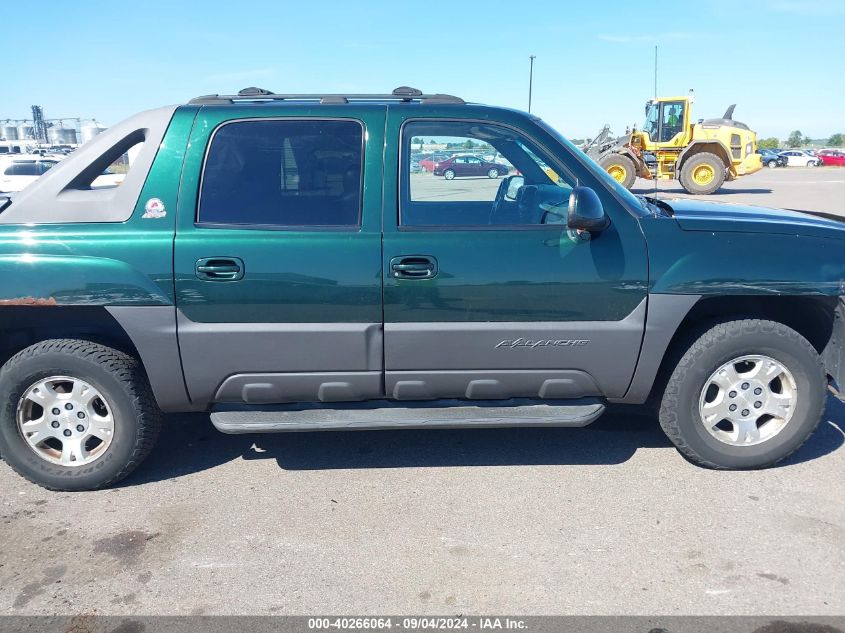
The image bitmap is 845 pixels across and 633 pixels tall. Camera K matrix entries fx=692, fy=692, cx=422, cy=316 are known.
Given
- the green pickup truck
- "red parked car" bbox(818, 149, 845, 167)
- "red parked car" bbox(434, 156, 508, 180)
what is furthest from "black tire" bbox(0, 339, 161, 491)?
"red parked car" bbox(818, 149, 845, 167)

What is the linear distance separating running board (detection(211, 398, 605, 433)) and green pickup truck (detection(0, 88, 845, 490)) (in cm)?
1

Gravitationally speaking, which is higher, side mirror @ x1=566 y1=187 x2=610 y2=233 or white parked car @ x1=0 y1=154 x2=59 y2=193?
white parked car @ x1=0 y1=154 x2=59 y2=193

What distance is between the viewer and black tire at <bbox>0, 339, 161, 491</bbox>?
11.4 ft

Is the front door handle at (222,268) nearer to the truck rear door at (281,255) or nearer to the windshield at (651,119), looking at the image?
the truck rear door at (281,255)

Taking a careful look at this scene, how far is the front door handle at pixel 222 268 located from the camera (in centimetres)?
333

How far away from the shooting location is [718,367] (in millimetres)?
3592

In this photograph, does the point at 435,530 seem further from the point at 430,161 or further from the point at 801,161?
the point at 801,161

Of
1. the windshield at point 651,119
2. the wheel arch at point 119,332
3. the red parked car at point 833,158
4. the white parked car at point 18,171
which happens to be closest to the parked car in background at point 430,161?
the wheel arch at point 119,332

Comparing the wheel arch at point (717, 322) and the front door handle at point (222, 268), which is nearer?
the front door handle at point (222, 268)

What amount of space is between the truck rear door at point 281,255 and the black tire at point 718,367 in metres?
1.58

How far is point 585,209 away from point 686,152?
20.1 m

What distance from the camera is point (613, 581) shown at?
9.18 feet

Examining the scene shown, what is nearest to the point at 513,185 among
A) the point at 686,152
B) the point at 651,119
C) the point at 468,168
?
the point at 468,168

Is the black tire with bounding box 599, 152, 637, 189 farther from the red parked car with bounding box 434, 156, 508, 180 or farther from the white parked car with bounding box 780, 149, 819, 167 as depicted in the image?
the white parked car with bounding box 780, 149, 819, 167
